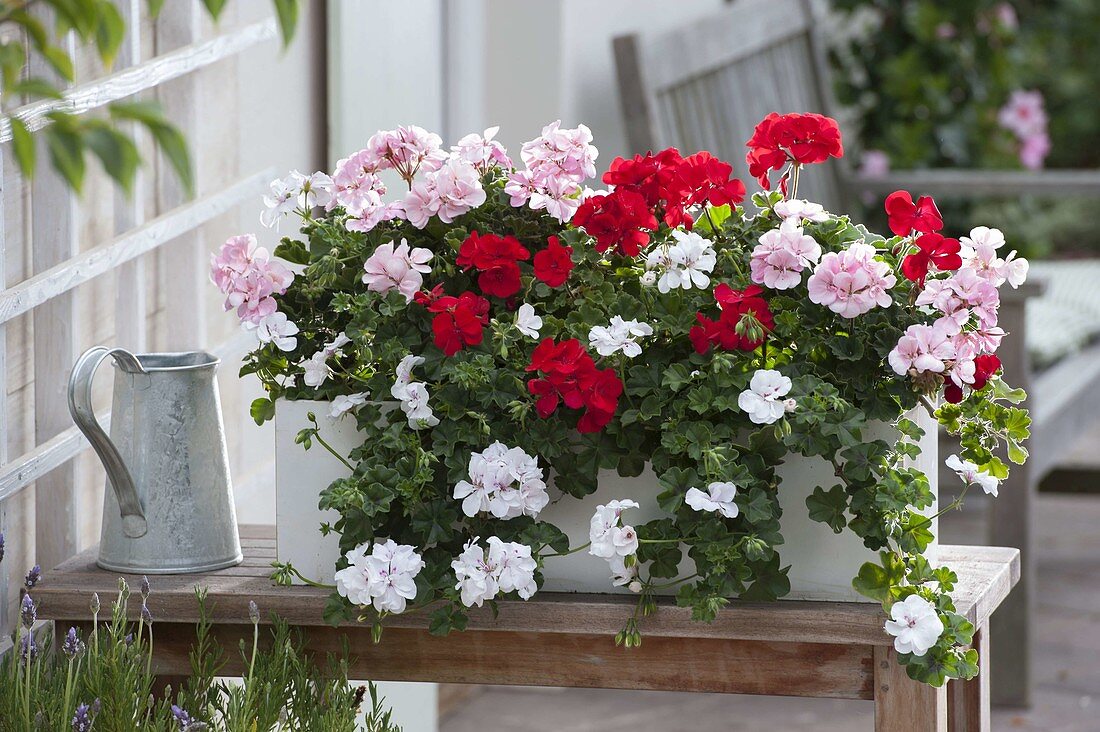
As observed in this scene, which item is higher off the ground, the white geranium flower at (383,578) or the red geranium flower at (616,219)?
the red geranium flower at (616,219)

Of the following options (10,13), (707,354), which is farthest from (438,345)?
(10,13)

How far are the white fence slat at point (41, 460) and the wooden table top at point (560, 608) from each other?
0.10 m

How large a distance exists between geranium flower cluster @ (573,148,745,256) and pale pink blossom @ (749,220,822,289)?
0.25 feet

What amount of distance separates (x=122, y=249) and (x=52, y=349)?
167 mm

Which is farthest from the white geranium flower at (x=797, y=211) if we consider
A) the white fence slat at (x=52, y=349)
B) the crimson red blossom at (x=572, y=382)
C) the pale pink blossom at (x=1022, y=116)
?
the pale pink blossom at (x=1022, y=116)

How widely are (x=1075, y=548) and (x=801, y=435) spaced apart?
362 centimetres

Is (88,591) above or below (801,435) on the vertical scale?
below

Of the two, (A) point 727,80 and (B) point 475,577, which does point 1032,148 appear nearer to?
(A) point 727,80

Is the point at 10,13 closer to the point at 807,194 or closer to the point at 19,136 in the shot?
the point at 19,136

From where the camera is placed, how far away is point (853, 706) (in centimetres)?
342


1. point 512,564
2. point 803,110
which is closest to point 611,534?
point 512,564

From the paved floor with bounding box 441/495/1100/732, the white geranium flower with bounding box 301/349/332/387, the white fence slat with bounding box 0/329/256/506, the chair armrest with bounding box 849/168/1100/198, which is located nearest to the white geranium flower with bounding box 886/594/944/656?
the white geranium flower with bounding box 301/349/332/387

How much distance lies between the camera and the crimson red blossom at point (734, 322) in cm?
133

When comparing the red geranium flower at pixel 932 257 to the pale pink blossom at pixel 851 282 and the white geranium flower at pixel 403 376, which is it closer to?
the pale pink blossom at pixel 851 282
